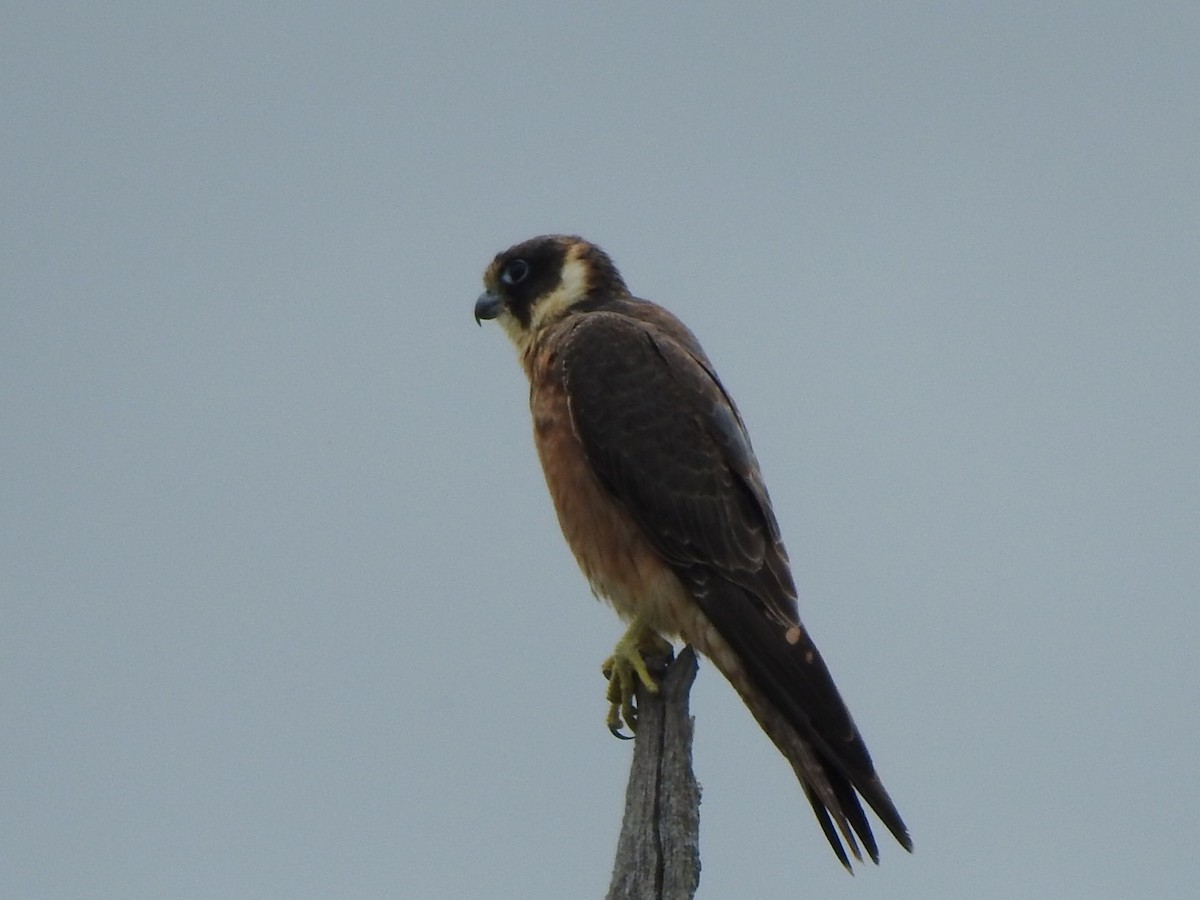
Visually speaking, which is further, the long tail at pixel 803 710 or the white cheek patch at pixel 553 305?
the white cheek patch at pixel 553 305

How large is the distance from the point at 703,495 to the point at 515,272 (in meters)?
1.62

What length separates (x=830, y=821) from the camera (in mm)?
4883

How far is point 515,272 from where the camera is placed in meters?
6.98

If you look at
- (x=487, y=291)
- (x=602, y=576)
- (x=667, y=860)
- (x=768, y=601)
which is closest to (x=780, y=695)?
(x=768, y=601)

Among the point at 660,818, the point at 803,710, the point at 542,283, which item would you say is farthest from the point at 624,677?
the point at 542,283

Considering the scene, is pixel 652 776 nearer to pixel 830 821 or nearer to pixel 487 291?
pixel 830 821

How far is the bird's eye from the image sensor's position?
22.8 feet

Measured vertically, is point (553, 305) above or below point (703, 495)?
above

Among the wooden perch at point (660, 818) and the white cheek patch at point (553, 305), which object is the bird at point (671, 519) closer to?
the white cheek patch at point (553, 305)

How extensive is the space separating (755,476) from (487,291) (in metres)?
1.64

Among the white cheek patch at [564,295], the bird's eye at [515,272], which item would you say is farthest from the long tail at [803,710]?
the bird's eye at [515,272]

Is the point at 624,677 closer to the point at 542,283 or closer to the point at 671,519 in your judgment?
the point at 671,519

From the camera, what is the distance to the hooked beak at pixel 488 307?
6957 mm

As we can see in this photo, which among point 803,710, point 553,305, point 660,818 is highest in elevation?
point 553,305
